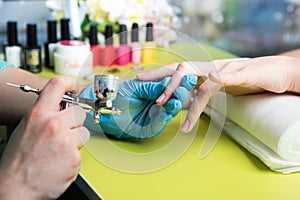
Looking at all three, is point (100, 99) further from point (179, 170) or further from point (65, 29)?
point (65, 29)

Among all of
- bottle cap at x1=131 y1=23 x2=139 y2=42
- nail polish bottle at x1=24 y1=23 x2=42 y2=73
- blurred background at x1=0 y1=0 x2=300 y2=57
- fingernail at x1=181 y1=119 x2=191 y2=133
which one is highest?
bottle cap at x1=131 y1=23 x2=139 y2=42

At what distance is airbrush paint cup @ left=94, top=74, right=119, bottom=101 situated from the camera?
76 cm

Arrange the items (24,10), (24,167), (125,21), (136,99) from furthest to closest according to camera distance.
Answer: (24,10) < (125,21) < (136,99) < (24,167)

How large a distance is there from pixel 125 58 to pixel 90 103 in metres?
0.39

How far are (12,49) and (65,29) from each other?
0.14 meters

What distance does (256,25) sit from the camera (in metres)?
2.74

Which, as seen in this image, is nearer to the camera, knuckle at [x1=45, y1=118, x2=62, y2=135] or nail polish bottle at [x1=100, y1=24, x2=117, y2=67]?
knuckle at [x1=45, y1=118, x2=62, y2=135]

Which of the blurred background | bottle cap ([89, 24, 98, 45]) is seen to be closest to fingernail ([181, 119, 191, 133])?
bottle cap ([89, 24, 98, 45])

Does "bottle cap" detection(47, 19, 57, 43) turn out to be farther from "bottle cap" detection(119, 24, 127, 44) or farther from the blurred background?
the blurred background

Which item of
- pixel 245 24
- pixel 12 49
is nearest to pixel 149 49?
pixel 12 49

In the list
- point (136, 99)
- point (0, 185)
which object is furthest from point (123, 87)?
point (0, 185)

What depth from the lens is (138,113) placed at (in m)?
0.82

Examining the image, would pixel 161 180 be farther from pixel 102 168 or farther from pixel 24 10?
pixel 24 10

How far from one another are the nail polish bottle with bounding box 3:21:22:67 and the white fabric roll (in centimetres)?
56
